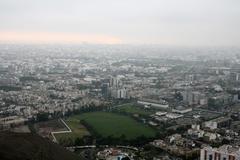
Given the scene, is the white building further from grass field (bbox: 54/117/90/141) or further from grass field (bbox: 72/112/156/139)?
grass field (bbox: 54/117/90/141)

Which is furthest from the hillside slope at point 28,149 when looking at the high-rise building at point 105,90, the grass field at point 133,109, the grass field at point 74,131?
the high-rise building at point 105,90

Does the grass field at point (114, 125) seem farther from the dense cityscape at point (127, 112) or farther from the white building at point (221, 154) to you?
the white building at point (221, 154)

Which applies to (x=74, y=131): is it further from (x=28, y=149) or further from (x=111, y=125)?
(x=28, y=149)

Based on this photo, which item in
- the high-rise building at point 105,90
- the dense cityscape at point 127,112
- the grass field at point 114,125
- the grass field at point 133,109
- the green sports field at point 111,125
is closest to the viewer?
the dense cityscape at point 127,112

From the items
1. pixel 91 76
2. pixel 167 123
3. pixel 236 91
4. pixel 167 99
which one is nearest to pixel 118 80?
pixel 91 76

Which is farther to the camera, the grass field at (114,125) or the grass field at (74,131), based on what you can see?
the grass field at (114,125)

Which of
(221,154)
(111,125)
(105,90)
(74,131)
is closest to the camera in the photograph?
(221,154)

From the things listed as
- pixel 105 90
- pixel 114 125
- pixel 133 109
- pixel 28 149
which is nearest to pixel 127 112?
pixel 133 109

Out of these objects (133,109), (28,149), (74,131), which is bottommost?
(133,109)

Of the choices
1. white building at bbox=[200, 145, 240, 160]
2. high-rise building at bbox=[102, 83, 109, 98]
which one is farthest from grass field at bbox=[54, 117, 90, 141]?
high-rise building at bbox=[102, 83, 109, 98]
